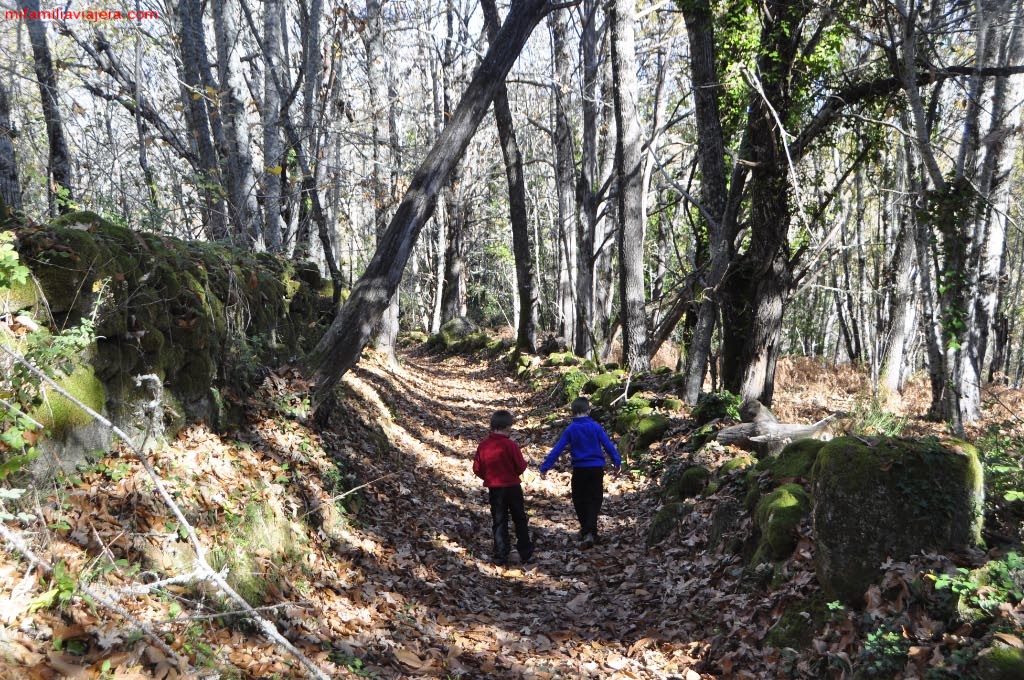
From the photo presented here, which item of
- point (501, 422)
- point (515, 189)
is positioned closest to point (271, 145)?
point (515, 189)

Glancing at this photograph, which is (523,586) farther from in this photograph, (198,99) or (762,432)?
(198,99)

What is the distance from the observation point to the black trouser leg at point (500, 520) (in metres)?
7.13

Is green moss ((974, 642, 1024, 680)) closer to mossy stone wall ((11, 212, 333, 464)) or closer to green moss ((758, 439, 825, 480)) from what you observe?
green moss ((758, 439, 825, 480))

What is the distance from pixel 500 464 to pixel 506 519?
2.15 ft

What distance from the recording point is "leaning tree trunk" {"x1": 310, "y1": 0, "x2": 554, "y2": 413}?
7625 millimetres

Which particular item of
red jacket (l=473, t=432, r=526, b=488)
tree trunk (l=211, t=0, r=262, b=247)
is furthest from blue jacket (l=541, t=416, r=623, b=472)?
tree trunk (l=211, t=0, r=262, b=247)

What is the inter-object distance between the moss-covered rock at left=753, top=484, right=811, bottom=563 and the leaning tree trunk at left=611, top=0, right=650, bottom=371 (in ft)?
23.2

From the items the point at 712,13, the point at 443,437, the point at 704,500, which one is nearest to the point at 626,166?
the point at 712,13

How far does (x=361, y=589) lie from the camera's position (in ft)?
17.9

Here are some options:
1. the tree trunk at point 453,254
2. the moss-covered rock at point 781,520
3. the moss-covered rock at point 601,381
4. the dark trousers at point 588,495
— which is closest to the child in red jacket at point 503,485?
the dark trousers at point 588,495

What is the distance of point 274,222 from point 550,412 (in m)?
6.88

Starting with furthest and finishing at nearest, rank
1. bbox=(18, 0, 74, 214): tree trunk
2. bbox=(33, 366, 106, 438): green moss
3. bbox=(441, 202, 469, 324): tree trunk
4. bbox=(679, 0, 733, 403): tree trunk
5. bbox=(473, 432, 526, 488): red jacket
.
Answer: bbox=(441, 202, 469, 324): tree trunk, bbox=(679, 0, 733, 403): tree trunk, bbox=(18, 0, 74, 214): tree trunk, bbox=(473, 432, 526, 488): red jacket, bbox=(33, 366, 106, 438): green moss

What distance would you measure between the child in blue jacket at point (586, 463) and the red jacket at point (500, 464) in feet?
1.40

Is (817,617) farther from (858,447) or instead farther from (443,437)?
(443,437)
